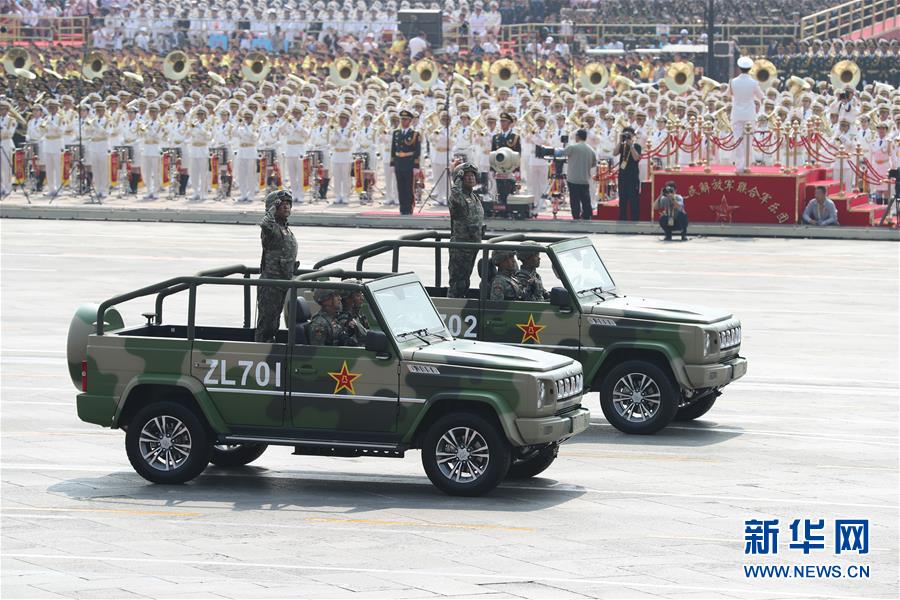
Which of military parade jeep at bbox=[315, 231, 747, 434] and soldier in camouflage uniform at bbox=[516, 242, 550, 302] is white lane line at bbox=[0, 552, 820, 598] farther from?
soldier in camouflage uniform at bbox=[516, 242, 550, 302]

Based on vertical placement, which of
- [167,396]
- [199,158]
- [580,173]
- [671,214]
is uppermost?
[199,158]

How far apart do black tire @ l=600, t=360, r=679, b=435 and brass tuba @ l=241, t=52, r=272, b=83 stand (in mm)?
38598

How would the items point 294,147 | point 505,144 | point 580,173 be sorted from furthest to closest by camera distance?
point 294,147 → point 580,173 → point 505,144

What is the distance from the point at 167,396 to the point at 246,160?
90.4 feet

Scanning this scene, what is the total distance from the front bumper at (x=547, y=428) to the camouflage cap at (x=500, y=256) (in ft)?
10.0

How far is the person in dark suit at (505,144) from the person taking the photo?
34.8 meters

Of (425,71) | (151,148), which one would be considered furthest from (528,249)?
(425,71)

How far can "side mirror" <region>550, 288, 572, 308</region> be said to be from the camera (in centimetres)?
1616

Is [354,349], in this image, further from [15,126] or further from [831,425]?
[15,126]

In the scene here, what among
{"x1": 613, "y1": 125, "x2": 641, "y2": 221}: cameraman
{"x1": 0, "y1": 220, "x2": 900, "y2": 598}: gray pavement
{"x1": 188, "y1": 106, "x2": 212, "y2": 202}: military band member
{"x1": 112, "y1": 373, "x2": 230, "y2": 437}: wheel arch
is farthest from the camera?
{"x1": 188, "y1": 106, "x2": 212, "y2": 202}: military band member

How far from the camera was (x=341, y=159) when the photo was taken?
40531mm

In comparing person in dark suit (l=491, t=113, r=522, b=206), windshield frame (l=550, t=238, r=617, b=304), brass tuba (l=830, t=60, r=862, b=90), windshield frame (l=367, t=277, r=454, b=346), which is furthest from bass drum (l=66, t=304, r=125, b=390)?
brass tuba (l=830, t=60, r=862, b=90)

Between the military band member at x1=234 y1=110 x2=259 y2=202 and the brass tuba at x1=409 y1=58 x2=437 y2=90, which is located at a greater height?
the brass tuba at x1=409 y1=58 x2=437 y2=90

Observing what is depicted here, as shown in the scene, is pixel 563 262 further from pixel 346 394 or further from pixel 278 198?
pixel 346 394
